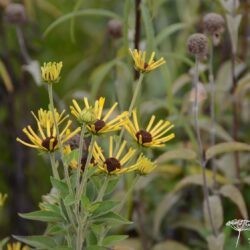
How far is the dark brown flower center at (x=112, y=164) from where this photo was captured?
0.88 metres

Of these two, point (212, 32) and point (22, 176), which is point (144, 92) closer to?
point (22, 176)

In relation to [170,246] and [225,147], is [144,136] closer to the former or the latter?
[225,147]

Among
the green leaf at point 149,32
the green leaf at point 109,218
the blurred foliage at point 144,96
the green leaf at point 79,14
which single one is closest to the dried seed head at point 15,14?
the blurred foliage at point 144,96

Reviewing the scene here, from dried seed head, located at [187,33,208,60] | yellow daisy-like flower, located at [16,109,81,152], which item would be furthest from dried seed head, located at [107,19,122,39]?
yellow daisy-like flower, located at [16,109,81,152]

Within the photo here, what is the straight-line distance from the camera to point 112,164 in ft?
2.91

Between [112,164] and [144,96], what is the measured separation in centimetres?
98

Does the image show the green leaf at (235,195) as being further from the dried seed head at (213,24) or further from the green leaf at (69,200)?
the green leaf at (69,200)

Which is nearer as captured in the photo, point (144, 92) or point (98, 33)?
point (144, 92)

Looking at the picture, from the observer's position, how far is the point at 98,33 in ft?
7.12

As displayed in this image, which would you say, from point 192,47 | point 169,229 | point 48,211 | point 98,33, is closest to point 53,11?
point 98,33

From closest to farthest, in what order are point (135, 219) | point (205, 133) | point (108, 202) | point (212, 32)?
point (108, 202), point (212, 32), point (135, 219), point (205, 133)

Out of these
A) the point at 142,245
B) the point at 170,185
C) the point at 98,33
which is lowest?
the point at 142,245

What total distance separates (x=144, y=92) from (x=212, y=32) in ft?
2.13

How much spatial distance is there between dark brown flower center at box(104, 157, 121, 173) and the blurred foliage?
13.3 inches
